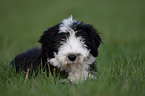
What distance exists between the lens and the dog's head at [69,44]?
10.0ft

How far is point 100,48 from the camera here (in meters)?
4.41

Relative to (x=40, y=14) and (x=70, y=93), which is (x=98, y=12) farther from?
(x=70, y=93)

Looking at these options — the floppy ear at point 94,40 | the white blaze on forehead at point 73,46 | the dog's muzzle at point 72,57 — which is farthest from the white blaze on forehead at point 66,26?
the dog's muzzle at point 72,57

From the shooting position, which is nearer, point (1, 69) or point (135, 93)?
point (135, 93)

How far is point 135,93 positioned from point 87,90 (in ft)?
2.01

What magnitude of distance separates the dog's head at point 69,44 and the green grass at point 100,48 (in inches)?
13.7

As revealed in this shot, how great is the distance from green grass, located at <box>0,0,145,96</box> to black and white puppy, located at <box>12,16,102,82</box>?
0.98ft

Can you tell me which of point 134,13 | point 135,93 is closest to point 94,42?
point 135,93

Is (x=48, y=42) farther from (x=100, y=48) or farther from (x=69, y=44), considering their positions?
(x=100, y=48)

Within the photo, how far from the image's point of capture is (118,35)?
772cm

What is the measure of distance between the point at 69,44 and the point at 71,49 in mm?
135

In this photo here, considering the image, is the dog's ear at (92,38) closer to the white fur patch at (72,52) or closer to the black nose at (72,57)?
the white fur patch at (72,52)

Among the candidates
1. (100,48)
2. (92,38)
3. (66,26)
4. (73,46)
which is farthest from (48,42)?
(100,48)

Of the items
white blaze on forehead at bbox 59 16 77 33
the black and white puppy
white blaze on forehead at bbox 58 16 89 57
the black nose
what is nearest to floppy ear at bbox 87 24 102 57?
the black and white puppy
